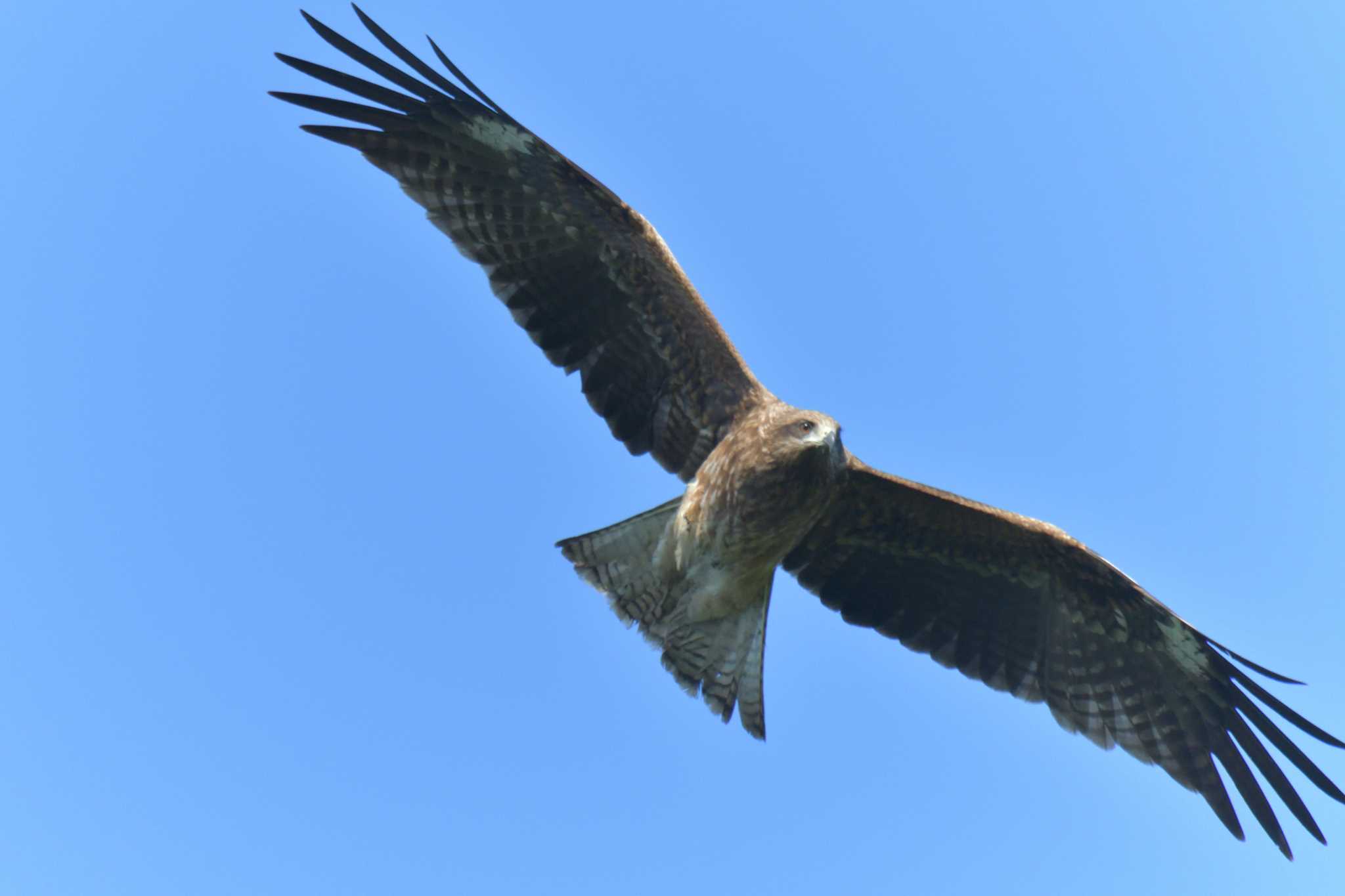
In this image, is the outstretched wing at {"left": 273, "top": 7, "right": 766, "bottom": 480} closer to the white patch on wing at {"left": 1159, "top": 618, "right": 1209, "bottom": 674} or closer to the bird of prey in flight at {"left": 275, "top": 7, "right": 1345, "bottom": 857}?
the bird of prey in flight at {"left": 275, "top": 7, "right": 1345, "bottom": 857}

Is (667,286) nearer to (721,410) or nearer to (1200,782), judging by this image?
(721,410)

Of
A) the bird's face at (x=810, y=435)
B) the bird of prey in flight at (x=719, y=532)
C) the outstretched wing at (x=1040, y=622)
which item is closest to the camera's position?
the bird's face at (x=810, y=435)

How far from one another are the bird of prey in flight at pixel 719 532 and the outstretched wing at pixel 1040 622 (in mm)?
13

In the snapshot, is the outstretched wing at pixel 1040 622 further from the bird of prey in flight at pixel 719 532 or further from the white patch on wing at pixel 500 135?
the white patch on wing at pixel 500 135

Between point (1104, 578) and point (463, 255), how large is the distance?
14.1 feet

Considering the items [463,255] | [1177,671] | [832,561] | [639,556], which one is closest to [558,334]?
[463,255]

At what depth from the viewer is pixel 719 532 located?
29.7 feet

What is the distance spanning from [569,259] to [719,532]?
1.93m

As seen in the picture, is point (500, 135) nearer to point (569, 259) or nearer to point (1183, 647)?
point (569, 259)

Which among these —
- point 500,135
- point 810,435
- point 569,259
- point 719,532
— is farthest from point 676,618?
point 500,135

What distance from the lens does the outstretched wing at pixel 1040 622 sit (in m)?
9.72

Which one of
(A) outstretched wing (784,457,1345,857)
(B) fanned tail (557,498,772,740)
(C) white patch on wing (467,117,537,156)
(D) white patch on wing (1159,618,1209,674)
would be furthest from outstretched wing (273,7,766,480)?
(D) white patch on wing (1159,618,1209,674)

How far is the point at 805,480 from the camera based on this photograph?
891 cm

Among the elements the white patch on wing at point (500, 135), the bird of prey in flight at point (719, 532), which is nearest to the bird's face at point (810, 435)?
the bird of prey in flight at point (719, 532)
